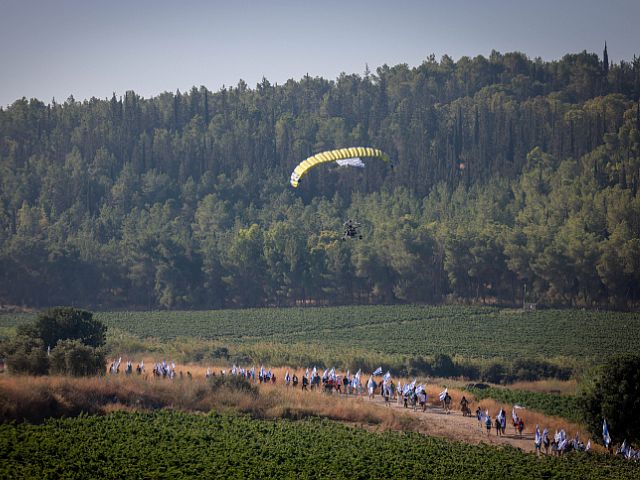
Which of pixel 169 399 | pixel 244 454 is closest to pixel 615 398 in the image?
pixel 244 454

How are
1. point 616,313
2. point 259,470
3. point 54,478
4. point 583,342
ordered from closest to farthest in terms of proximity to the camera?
point 54,478
point 259,470
point 583,342
point 616,313

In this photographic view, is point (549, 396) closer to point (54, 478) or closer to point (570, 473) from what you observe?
point (570, 473)

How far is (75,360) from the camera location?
173 ft

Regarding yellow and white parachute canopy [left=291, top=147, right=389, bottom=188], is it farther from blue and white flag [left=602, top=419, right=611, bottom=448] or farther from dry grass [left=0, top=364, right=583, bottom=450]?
blue and white flag [left=602, top=419, right=611, bottom=448]

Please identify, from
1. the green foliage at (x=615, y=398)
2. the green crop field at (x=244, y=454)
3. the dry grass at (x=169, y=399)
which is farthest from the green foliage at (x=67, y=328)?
the green foliage at (x=615, y=398)

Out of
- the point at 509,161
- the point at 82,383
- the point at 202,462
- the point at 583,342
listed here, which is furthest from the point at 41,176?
the point at 202,462

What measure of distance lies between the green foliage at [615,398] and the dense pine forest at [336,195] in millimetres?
54686

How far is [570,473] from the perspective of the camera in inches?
1532

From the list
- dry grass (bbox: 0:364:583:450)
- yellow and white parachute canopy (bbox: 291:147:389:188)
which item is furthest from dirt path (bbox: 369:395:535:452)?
yellow and white parachute canopy (bbox: 291:147:389:188)

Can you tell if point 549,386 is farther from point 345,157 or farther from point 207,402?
point 207,402

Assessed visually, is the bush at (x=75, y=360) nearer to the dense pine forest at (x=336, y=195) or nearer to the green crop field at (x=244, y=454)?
the green crop field at (x=244, y=454)

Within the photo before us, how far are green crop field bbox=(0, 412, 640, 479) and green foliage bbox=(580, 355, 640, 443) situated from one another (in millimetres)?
4061

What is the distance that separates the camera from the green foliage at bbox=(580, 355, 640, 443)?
154ft

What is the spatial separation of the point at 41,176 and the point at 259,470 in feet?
441
